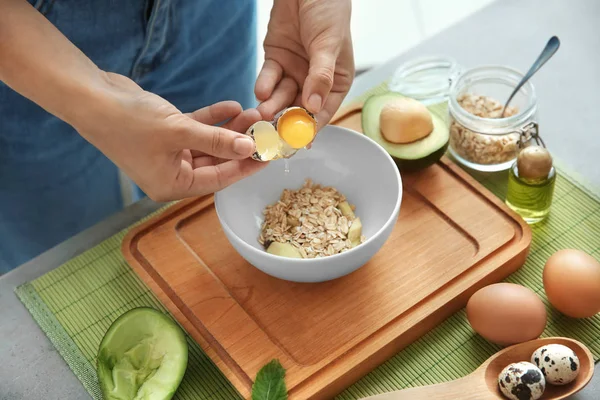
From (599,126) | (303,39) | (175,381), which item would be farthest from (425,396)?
(599,126)

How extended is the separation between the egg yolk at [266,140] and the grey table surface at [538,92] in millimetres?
419

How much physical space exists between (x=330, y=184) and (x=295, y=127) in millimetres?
268

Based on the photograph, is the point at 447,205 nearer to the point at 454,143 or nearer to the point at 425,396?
the point at 454,143

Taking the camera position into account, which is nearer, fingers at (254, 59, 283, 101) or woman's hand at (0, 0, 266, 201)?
woman's hand at (0, 0, 266, 201)

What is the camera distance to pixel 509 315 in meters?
1.36

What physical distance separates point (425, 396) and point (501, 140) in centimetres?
66

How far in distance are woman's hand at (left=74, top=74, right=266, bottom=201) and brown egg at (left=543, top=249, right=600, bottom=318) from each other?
2.09 feet

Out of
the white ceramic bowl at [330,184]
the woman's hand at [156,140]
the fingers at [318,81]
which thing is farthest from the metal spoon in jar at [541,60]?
the woman's hand at [156,140]

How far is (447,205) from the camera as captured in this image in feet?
5.38

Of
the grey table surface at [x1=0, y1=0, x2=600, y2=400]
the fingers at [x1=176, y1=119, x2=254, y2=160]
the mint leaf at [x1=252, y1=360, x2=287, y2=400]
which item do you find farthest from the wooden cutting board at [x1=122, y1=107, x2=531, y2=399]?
the fingers at [x1=176, y1=119, x2=254, y2=160]

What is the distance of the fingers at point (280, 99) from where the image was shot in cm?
154

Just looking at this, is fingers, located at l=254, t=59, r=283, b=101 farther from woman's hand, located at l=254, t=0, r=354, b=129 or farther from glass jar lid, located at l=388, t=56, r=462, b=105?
glass jar lid, located at l=388, t=56, r=462, b=105

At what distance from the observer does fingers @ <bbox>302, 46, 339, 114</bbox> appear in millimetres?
1428

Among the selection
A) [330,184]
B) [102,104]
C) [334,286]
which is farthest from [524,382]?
[102,104]
